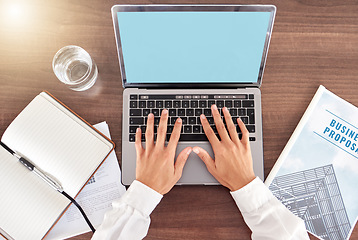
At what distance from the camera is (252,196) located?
70 cm

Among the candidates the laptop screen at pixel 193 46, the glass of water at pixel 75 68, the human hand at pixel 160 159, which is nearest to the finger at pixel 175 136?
the human hand at pixel 160 159

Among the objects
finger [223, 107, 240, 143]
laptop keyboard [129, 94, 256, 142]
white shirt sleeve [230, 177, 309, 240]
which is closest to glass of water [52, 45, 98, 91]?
laptop keyboard [129, 94, 256, 142]

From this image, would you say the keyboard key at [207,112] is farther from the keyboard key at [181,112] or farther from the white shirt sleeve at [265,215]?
the white shirt sleeve at [265,215]

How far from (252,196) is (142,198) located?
255 millimetres

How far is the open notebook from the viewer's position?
711mm

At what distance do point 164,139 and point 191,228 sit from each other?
23 centimetres

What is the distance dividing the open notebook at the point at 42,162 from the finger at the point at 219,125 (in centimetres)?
27

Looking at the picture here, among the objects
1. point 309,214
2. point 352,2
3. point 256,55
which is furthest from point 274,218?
point 352,2

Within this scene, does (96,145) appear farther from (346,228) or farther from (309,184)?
(346,228)

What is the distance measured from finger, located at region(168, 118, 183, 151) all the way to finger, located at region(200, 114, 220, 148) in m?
0.06

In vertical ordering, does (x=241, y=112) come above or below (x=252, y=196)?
above

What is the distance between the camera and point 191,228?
75 cm

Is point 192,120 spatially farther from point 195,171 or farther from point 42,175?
point 42,175

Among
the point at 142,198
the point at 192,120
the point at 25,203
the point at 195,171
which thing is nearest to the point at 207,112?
the point at 192,120
